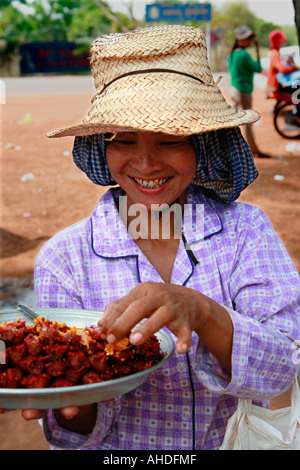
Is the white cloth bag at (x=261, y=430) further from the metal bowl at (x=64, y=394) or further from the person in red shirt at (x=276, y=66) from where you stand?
the person in red shirt at (x=276, y=66)

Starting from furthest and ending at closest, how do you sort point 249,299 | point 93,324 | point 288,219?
1. point 288,219
2. point 249,299
3. point 93,324

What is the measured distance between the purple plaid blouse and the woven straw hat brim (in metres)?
0.36

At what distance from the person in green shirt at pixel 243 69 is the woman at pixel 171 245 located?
7176mm

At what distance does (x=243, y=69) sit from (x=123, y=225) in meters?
7.69

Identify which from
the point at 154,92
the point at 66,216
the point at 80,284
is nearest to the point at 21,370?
the point at 80,284

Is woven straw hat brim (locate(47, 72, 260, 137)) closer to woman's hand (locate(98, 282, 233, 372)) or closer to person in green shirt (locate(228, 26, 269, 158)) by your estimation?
woman's hand (locate(98, 282, 233, 372))

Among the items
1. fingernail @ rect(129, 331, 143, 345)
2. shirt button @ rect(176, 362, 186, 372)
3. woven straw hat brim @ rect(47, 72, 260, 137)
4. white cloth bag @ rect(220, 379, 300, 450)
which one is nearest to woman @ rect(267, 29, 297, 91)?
woven straw hat brim @ rect(47, 72, 260, 137)

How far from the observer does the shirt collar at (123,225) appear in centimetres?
180

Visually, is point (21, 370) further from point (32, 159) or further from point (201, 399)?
point (32, 159)

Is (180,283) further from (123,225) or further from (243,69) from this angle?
(243,69)

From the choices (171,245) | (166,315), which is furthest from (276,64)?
(166,315)

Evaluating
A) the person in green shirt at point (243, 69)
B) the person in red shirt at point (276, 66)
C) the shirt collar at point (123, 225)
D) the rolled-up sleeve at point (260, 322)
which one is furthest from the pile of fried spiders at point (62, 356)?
the person in red shirt at point (276, 66)

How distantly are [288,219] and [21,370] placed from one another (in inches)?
237
